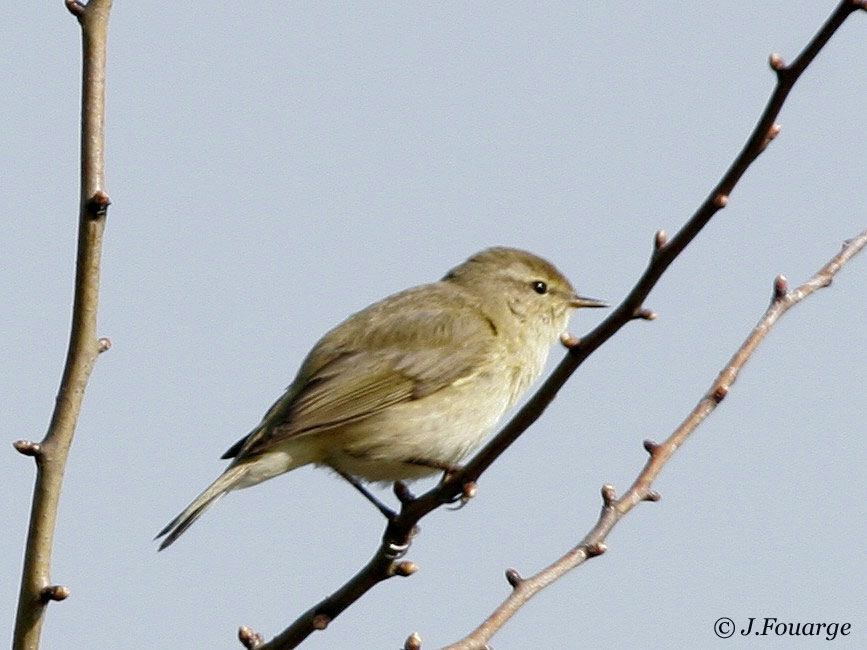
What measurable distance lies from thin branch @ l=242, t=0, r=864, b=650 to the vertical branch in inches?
33.4

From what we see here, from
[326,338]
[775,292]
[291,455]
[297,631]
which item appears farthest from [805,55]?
[326,338]

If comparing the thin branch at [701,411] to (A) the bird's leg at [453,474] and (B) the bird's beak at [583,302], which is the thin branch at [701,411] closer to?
(A) the bird's leg at [453,474]

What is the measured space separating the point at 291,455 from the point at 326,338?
85cm

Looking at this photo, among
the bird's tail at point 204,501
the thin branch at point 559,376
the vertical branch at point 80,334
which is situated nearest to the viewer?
the thin branch at point 559,376

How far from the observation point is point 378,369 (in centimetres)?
585

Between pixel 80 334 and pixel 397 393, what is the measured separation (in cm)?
285

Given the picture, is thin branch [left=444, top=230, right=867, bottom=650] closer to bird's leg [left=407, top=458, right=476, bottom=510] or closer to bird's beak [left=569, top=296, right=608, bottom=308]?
bird's leg [left=407, top=458, right=476, bottom=510]

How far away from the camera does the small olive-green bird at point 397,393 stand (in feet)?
18.0

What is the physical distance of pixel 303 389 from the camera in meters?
5.83

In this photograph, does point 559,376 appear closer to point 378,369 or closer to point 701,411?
point 701,411

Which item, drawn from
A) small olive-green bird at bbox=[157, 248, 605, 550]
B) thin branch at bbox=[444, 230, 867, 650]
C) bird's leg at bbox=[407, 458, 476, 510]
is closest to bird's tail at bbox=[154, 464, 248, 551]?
small olive-green bird at bbox=[157, 248, 605, 550]

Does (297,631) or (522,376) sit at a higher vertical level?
(522,376)

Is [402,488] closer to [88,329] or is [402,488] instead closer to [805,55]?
[88,329]

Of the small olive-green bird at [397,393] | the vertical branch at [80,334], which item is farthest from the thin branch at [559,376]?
the small olive-green bird at [397,393]
